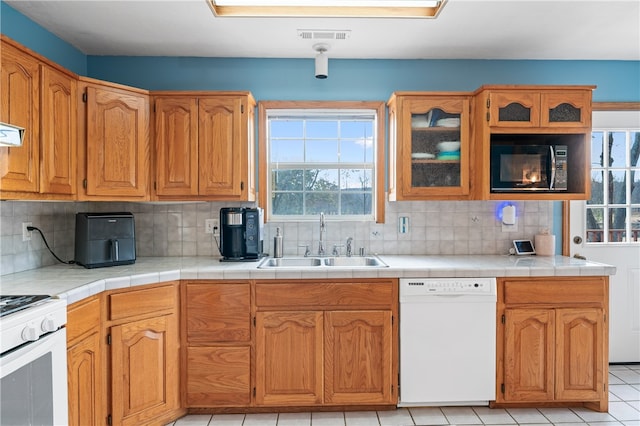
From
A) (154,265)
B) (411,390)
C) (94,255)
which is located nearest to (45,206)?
(94,255)

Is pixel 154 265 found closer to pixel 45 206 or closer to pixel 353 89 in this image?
pixel 45 206

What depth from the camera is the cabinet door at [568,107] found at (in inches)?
104

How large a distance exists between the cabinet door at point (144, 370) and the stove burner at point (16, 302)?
522 millimetres

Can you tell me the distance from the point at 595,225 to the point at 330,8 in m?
2.57

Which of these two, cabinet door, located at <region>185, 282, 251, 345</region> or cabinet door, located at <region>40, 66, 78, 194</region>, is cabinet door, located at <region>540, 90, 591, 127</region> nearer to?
cabinet door, located at <region>185, 282, 251, 345</region>

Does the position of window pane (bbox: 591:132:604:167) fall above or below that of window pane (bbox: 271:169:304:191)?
above

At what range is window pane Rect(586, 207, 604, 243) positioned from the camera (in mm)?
3125

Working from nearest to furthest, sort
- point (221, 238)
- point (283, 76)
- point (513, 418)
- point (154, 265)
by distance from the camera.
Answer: point (513, 418) → point (154, 265) → point (221, 238) → point (283, 76)

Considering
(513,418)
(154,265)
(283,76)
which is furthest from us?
(283,76)

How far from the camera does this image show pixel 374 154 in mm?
3152

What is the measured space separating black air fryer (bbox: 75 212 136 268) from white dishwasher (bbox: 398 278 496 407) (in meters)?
1.75

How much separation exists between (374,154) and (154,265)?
178 cm

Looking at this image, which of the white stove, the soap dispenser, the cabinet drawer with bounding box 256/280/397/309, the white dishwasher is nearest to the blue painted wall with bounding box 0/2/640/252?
the soap dispenser

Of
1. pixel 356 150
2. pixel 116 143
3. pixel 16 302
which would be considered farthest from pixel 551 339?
pixel 116 143
